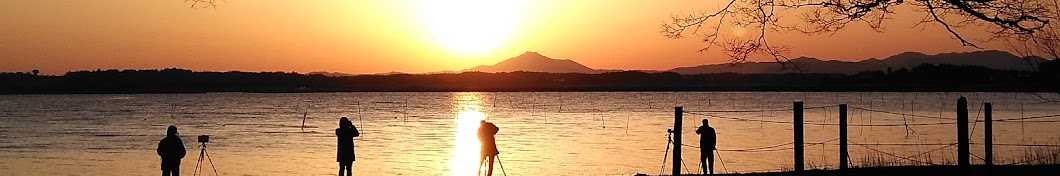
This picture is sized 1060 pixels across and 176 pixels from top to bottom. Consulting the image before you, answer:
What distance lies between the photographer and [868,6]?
15.3 metres

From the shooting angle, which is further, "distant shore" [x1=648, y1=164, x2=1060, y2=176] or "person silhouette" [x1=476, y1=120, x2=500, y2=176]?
"person silhouette" [x1=476, y1=120, x2=500, y2=176]

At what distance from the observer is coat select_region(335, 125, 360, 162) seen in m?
20.2

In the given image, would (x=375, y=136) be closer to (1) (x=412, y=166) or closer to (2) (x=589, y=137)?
(2) (x=589, y=137)

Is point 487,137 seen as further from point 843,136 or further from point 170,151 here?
point 843,136

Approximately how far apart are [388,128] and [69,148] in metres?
20.1

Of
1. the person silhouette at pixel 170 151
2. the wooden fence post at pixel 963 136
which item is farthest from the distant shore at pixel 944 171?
the person silhouette at pixel 170 151

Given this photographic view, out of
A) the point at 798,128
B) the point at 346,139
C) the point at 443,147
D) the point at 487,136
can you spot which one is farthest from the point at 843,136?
the point at 443,147

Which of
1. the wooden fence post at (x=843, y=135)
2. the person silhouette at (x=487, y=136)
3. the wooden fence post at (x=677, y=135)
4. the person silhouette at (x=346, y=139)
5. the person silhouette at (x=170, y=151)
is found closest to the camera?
the wooden fence post at (x=843, y=135)

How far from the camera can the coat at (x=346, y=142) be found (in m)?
20.2

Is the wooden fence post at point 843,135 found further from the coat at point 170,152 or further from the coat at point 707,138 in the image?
the coat at point 170,152

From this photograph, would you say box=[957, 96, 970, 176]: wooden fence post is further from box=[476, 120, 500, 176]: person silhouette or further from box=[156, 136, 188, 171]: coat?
box=[156, 136, 188, 171]: coat

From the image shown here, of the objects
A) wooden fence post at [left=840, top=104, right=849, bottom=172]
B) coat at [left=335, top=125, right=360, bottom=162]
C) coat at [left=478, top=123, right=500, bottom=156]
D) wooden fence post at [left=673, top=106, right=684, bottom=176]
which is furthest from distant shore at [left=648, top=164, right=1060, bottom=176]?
coat at [left=335, top=125, right=360, bottom=162]

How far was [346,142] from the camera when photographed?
20.5 m

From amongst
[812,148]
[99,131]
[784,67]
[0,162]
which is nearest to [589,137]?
[812,148]
